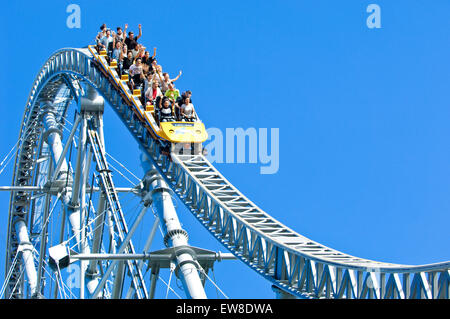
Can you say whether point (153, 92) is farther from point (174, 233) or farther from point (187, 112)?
point (174, 233)

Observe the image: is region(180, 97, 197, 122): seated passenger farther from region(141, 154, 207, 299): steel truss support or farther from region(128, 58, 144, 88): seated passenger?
region(128, 58, 144, 88): seated passenger

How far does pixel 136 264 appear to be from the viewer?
68.9 ft

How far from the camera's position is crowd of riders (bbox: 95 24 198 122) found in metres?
21.0

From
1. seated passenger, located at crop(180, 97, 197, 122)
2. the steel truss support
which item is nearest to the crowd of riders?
seated passenger, located at crop(180, 97, 197, 122)

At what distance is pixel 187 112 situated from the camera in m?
20.9

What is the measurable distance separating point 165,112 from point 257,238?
425cm

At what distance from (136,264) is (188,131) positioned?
2714mm

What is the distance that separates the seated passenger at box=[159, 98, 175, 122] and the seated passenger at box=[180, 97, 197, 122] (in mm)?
201

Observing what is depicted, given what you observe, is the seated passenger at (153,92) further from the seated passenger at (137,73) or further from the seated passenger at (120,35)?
the seated passenger at (120,35)

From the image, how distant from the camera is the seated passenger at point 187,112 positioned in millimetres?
20812

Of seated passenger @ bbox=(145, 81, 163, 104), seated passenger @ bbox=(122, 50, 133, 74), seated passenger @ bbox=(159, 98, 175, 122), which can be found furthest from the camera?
seated passenger @ bbox=(122, 50, 133, 74)
